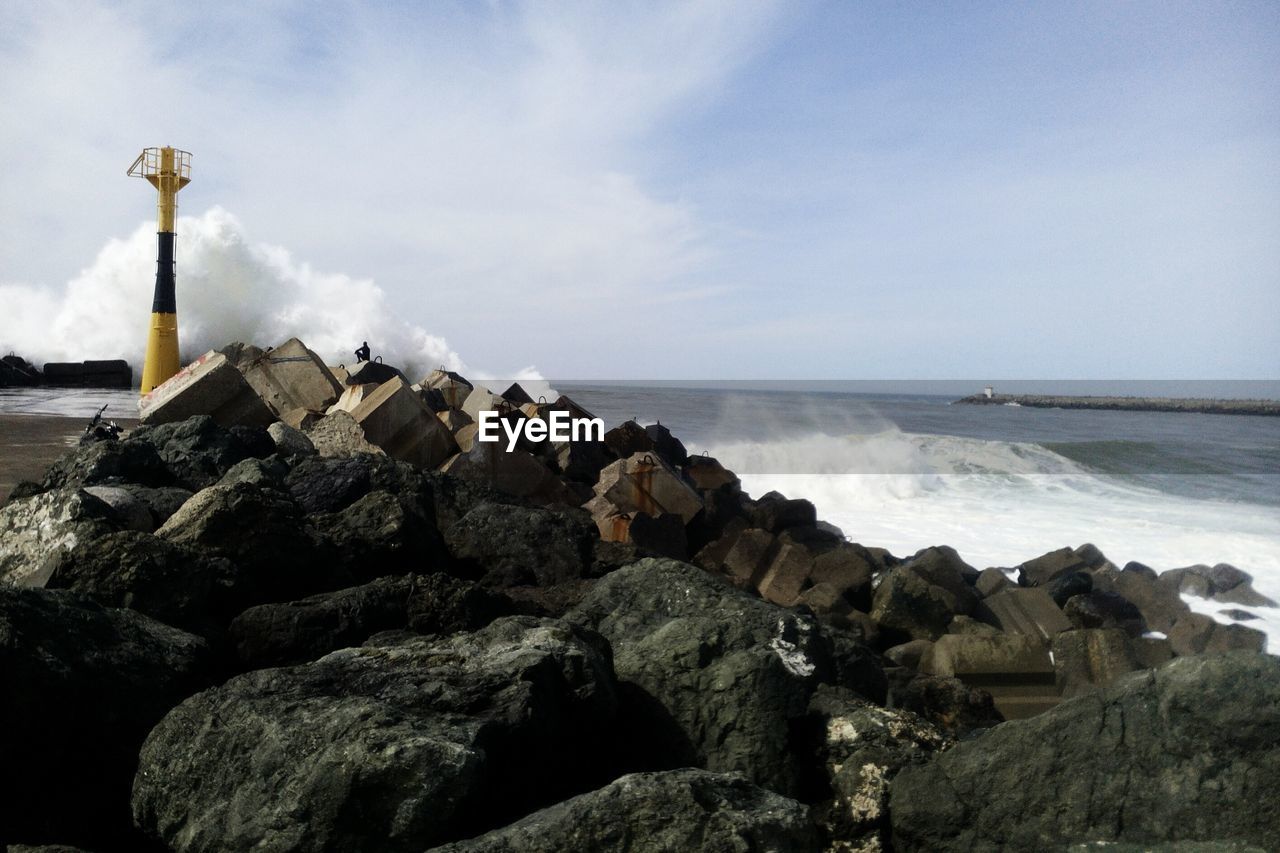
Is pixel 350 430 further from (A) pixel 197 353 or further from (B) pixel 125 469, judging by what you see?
(A) pixel 197 353

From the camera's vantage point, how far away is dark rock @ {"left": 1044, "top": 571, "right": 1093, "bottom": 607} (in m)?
8.62

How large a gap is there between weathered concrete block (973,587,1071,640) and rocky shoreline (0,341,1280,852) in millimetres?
3087

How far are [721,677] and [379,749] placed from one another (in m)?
1.15

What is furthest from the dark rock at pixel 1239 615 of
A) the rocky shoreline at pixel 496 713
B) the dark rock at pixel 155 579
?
the dark rock at pixel 155 579

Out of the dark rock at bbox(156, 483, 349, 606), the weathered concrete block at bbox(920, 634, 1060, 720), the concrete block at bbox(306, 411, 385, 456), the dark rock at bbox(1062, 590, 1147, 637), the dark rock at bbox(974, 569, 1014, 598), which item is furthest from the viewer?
the dark rock at bbox(974, 569, 1014, 598)

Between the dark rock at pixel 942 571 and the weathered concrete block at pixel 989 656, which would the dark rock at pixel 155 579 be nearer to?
the weathered concrete block at pixel 989 656

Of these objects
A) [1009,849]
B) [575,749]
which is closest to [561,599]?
[575,749]

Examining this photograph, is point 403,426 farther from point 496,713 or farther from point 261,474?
point 496,713

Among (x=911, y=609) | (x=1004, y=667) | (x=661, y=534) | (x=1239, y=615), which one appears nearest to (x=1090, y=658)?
(x=1004, y=667)

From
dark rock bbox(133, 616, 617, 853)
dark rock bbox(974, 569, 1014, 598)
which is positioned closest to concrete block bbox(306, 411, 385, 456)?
dark rock bbox(133, 616, 617, 853)

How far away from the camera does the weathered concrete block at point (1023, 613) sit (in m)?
7.77

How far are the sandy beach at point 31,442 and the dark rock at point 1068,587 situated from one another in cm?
797

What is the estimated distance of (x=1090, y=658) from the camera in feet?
22.5

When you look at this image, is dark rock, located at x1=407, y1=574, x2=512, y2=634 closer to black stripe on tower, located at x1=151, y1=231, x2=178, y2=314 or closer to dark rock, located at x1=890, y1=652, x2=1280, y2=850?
dark rock, located at x1=890, y1=652, x2=1280, y2=850
